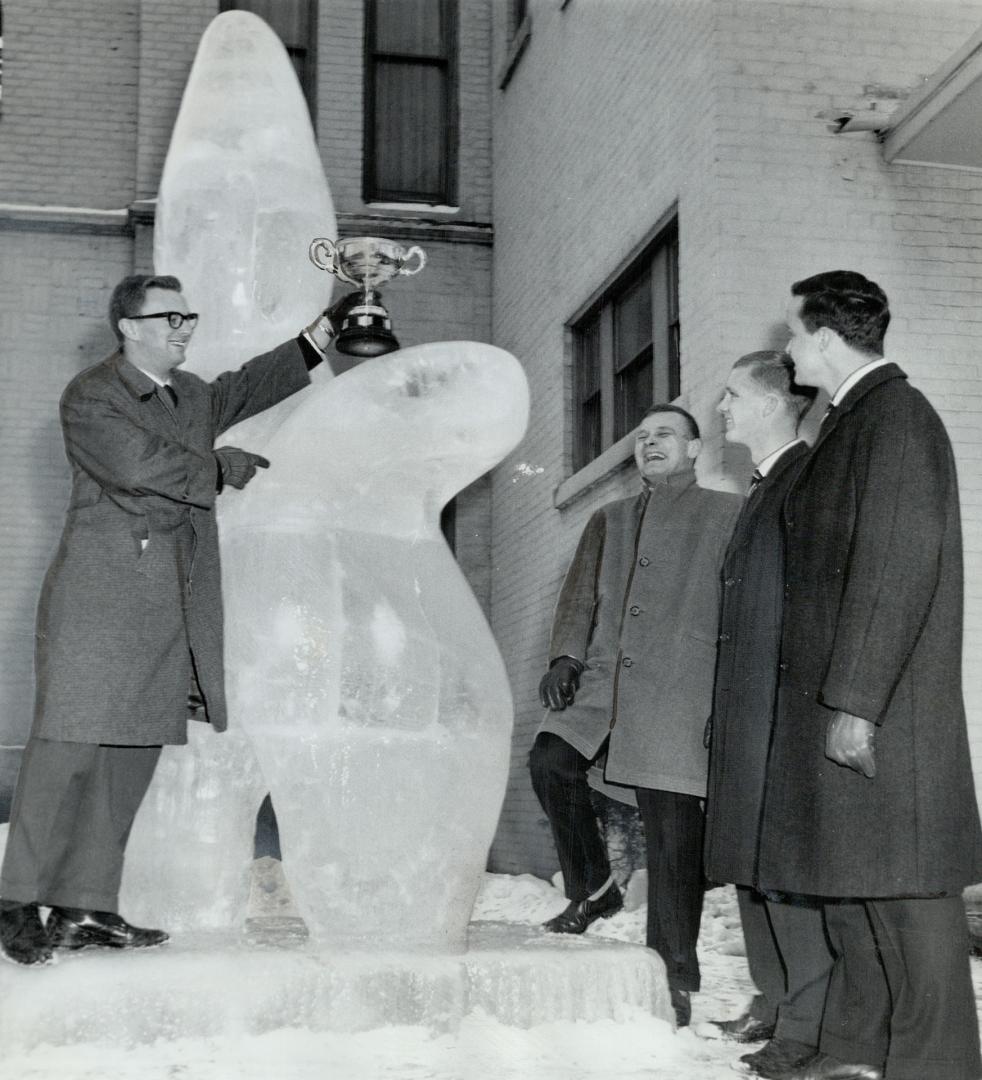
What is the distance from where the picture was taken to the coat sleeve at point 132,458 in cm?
324

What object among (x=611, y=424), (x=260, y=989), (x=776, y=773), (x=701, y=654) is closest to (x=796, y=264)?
(x=611, y=424)

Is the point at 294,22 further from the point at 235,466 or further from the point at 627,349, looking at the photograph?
the point at 235,466

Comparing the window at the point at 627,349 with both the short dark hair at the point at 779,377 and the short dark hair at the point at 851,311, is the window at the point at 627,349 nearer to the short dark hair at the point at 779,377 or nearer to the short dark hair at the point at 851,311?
the short dark hair at the point at 779,377

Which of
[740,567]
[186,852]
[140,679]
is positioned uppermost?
[740,567]

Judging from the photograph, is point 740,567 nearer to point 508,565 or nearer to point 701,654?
point 701,654

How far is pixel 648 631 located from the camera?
12.6ft

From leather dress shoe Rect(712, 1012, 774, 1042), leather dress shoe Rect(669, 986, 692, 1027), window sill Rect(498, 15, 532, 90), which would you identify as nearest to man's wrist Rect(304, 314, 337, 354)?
leather dress shoe Rect(669, 986, 692, 1027)

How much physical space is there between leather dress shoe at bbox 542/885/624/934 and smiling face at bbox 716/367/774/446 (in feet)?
4.24

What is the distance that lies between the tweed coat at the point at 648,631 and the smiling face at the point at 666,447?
4cm

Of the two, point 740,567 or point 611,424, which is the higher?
point 611,424

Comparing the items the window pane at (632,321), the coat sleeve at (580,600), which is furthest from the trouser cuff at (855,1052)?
the window pane at (632,321)

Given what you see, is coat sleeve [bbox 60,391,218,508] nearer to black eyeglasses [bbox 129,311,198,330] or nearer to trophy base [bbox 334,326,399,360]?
black eyeglasses [bbox 129,311,198,330]

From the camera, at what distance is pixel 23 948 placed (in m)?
3.11

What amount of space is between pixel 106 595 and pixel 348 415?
71 cm
